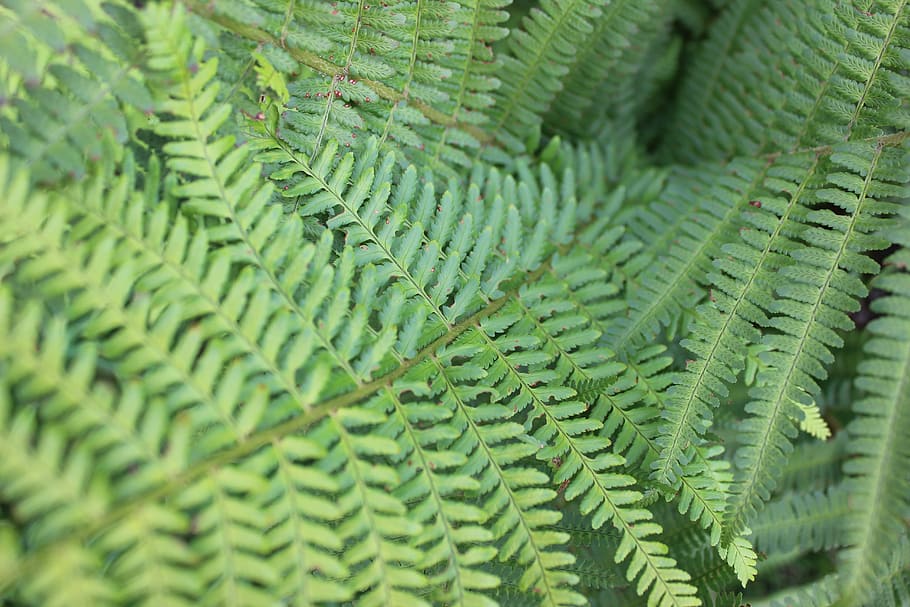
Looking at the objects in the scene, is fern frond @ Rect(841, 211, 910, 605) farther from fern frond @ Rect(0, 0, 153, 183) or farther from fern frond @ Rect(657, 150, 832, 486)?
fern frond @ Rect(0, 0, 153, 183)

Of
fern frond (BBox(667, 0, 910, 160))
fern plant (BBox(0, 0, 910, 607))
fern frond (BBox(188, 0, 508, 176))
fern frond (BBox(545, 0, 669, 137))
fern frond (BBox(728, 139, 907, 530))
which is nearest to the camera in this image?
fern plant (BBox(0, 0, 910, 607))

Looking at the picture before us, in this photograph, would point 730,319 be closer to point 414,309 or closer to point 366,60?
point 414,309

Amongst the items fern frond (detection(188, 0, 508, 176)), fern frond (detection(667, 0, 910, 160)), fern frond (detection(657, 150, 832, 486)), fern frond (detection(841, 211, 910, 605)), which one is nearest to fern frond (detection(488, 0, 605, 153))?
fern frond (detection(188, 0, 508, 176))

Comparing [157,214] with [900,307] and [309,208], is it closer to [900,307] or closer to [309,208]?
[309,208]

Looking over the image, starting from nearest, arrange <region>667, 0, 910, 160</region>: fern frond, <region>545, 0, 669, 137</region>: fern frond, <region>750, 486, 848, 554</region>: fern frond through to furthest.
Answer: <region>667, 0, 910, 160</region>: fern frond, <region>545, 0, 669, 137</region>: fern frond, <region>750, 486, 848, 554</region>: fern frond

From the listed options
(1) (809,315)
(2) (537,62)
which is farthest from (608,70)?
(1) (809,315)

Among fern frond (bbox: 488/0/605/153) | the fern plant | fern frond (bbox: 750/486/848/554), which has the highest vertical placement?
fern frond (bbox: 488/0/605/153)

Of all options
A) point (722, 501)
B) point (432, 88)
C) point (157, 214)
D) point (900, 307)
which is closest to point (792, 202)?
point (900, 307)

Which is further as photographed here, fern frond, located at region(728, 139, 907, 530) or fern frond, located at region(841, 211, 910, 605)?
fern frond, located at region(728, 139, 907, 530)

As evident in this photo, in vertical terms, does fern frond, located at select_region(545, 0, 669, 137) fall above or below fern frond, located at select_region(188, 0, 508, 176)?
above
